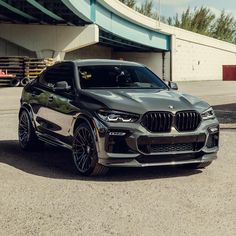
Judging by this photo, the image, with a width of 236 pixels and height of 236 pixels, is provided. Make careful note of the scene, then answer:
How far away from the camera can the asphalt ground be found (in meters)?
4.81

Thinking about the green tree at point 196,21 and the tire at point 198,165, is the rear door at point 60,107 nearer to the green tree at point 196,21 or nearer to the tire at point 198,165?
the tire at point 198,165

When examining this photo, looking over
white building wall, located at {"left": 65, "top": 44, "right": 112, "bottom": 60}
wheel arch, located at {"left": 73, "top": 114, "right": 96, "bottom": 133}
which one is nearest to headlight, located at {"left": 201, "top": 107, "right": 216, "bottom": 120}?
wheel arch, located at {"left": 73, "top": 114, "right": 96, "bottom": 133}

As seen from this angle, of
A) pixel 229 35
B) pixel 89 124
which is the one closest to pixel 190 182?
pixel 89 124

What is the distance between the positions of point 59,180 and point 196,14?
90.2 meters

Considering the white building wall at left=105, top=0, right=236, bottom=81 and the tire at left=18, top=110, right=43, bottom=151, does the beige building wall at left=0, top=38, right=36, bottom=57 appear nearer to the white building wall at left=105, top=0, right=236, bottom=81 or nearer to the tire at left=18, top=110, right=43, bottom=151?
the white building wall at left=105, top=0, right=236, bottom=81

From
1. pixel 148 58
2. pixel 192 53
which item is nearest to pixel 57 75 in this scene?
pixel 148 58

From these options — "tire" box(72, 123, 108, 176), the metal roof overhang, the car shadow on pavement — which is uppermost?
the metal roof overhang

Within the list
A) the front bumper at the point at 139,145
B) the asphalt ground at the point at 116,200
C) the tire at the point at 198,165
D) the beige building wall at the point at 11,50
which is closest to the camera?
the asphalt ground at the point at 116,200

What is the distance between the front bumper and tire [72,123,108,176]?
15 centimetres

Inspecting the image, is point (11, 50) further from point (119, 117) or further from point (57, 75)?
point (119, 117)

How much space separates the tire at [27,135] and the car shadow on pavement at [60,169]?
0.13 meters

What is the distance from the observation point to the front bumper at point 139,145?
6.63 meters

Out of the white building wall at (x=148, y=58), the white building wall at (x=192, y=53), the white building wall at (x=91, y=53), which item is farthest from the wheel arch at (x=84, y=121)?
the white building wall at (x=148, y=58)

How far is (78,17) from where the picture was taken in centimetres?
3794
